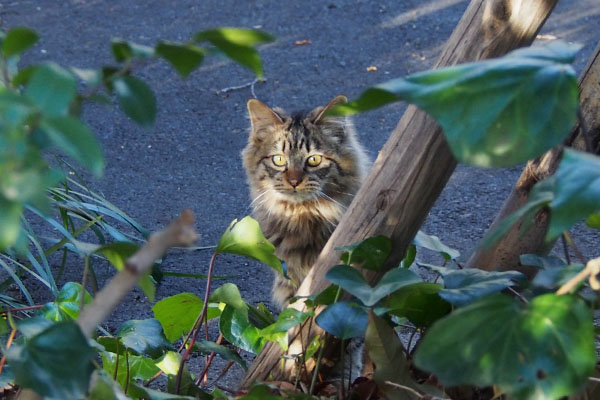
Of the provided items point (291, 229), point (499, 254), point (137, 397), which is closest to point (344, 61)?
point (291, 229)

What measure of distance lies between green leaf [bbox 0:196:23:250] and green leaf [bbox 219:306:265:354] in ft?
3.41

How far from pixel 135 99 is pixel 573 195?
480 millimetres

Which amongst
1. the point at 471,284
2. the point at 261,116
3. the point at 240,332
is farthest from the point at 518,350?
the point at 261,116

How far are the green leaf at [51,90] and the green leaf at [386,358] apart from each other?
0.80 m

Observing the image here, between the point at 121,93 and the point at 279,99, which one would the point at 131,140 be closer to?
the point at 279,99

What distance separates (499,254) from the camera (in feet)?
5.64

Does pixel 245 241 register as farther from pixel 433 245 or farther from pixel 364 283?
pixel 433 245

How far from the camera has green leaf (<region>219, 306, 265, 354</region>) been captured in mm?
1656

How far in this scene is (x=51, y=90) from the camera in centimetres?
67

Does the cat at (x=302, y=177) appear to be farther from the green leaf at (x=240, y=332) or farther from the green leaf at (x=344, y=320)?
the green leaf at (x=344, y=320)

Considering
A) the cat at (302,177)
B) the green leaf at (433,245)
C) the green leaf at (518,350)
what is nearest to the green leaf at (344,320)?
the green leaf at (518,350)

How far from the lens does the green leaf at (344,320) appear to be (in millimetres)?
1306

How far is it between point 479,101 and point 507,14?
648 mm

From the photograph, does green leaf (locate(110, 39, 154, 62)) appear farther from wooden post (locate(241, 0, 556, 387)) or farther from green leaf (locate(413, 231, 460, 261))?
green leaf (locate(413, 231, 460, 261))
